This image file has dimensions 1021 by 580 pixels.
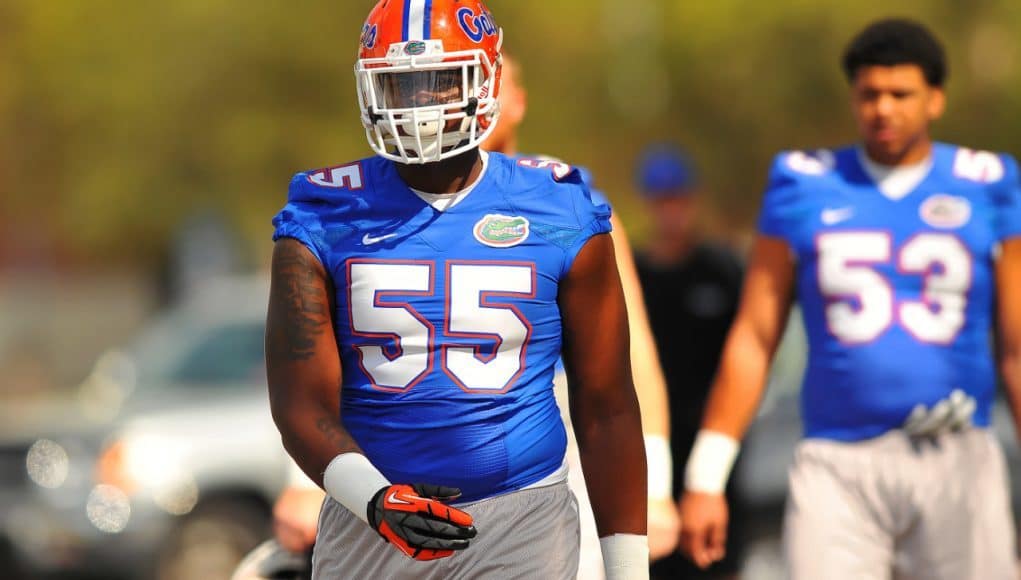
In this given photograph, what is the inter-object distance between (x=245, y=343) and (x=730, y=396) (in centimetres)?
685

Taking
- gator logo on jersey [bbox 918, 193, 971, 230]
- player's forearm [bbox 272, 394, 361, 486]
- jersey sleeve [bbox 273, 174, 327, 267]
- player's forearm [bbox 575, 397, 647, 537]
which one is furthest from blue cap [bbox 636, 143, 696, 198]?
player's forearm [bbox 272, 394, 361, 486]

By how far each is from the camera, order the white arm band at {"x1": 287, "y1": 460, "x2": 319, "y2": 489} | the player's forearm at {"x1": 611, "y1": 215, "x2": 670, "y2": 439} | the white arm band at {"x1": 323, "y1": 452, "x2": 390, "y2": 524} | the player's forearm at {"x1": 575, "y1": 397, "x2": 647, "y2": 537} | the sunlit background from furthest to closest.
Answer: the sunlit background → the player's forearm at {"x1": 611, "y1": 215, "x2": 670, "y2": 439} → the white arm band at {"x1": 287, "y1": 460, "x2": 319, "y2": 489} → the player's forearm at {"x1": 575, "y1": 397, "x2": 647, "y2": 537} → the white arm band at {"x1": 323, "y1": 452, "x2": 390, "y2": 524}

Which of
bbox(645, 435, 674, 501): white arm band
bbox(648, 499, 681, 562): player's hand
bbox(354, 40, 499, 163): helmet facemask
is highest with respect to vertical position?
bbox(354, 40, 499, 163): helmet facemask

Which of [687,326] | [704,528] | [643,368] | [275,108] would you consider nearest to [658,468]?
[643,368]

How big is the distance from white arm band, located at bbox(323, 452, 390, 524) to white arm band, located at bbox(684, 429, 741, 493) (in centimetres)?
212

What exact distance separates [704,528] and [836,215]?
1.13m

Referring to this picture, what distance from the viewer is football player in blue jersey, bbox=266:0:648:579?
3977 mm

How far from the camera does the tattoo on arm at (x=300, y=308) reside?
398 centimetres

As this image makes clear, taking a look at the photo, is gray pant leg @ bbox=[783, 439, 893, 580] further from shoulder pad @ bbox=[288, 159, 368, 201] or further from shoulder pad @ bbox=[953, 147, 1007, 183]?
shoulder pad @ bbox=[288, 159, 368, 201]

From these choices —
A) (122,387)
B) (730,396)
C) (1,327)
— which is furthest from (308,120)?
(730,396)

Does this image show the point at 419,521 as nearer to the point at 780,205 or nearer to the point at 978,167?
the point at 780,205

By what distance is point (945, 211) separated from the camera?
573 cm

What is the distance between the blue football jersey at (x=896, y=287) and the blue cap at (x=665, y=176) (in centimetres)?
244

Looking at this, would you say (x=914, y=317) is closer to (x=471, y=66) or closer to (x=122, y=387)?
(x=471, y=66)
